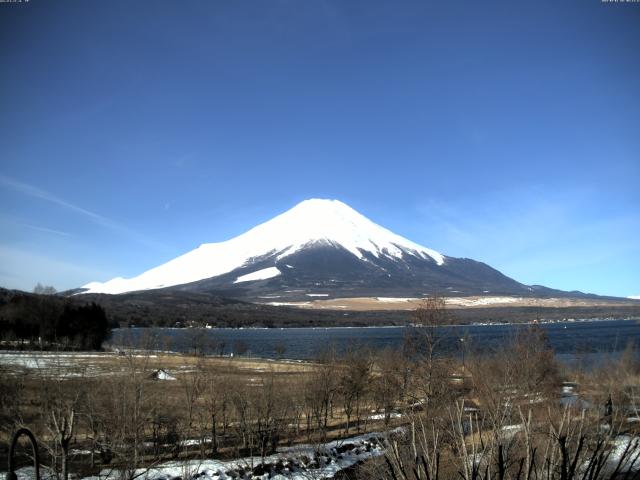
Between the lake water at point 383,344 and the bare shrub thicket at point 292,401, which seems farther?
the lake water at point 383,344

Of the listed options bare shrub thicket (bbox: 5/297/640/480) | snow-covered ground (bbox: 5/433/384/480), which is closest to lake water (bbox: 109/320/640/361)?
bare shrub thicket (bbox: 5/297/640/480)

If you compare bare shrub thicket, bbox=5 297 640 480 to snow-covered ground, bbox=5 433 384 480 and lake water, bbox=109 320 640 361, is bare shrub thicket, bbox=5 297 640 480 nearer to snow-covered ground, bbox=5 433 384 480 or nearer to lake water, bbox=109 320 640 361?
snow-covered ground, bbox=5 433 384 480

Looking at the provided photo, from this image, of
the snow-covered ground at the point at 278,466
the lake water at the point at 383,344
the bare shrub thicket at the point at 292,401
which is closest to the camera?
the bare shrub thicket at the point at 292,401

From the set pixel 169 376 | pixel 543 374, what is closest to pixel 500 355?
pixel 543 374

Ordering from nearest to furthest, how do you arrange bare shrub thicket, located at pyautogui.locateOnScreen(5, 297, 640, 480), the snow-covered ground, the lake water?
bare shrub thicket, located at pyautogui.locateOnScreen(5, 297, 640, 480) → the snow-covered ground → the lake water

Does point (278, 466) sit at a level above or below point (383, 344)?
above

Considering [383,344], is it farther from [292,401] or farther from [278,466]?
[278,466]

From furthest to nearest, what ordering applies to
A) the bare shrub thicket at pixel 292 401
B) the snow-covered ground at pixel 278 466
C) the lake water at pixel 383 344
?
the lake water at pixel 383 344, the snow-covered ground at pixel 278 466, the bare shrub thicket at pixel 292 401

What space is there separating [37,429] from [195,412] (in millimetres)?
11042

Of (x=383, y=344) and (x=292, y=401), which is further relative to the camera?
(x=383, y=344)

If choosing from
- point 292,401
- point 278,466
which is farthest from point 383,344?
point 278,466

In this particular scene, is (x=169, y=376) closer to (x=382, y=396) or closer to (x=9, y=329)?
(x=382, y=396)

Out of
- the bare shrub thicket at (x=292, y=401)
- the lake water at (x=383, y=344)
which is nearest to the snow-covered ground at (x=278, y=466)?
the bare shrub thicket at (x=292, y=401)

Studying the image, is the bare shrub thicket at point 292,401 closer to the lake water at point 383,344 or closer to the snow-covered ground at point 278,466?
the snow-covered ground at point 278,466
